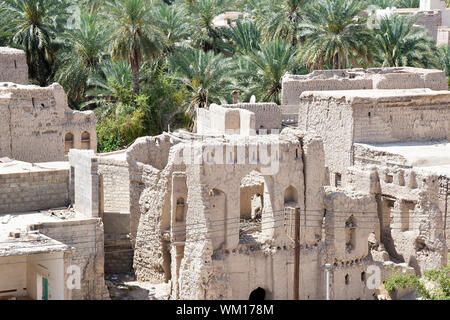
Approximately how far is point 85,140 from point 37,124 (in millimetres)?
2982

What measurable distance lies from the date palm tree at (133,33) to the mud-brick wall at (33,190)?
42.0ft

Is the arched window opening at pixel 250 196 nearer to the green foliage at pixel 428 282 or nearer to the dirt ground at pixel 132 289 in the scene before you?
the dirt ground at pixel 132 289

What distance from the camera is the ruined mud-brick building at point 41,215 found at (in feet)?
79.3

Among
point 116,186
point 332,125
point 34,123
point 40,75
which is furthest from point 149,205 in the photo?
point 40,75

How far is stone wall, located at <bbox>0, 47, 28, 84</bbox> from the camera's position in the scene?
37.5 meters

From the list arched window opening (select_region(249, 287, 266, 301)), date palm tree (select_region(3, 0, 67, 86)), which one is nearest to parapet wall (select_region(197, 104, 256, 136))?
arched window opening (select_region(249, 287, 266, 301))

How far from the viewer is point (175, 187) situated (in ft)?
88.4

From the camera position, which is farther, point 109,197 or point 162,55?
point 162,55

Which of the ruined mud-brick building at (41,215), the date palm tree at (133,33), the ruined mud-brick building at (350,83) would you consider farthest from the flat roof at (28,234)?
the date palm tree at (133,33)

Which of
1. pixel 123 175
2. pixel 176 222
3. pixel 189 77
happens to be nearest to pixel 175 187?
pixel 176 222

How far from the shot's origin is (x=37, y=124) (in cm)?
3334

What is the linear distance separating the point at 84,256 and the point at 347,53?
63.8 feet

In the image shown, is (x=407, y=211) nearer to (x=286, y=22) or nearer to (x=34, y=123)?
(x=34, y=123)

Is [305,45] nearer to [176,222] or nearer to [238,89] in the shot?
[238,89]
